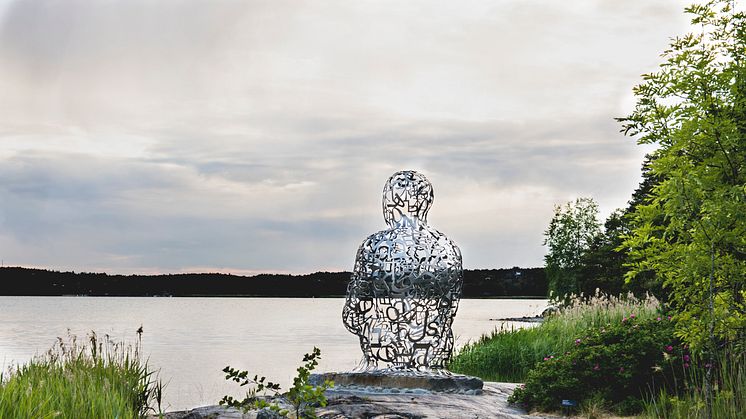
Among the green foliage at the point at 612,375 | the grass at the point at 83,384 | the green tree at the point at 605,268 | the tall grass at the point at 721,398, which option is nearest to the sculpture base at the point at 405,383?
the green foliage at the point at 612,375

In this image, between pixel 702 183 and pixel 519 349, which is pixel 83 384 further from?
pixel 519 349

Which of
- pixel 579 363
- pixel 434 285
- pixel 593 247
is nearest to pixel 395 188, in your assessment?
pixel 434 285

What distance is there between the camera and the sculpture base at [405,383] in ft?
30.1

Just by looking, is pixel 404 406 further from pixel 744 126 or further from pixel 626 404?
pixel 744 126

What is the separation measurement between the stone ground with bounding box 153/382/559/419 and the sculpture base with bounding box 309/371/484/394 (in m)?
0.15

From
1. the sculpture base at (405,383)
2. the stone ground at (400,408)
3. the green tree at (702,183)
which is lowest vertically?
the stone ground at (400,408)

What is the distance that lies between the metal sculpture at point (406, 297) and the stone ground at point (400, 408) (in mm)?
775

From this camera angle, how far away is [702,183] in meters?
6.68

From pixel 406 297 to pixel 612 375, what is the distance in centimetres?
250

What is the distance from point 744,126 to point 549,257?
44.0 meters

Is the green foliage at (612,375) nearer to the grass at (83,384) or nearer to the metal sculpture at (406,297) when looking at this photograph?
the metal sculpture at (406,297)

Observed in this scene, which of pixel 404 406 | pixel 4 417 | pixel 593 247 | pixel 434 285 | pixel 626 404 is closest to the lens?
pixel 4 417

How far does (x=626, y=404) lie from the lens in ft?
29.2

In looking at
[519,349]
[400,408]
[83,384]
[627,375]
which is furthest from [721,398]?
[519,349]
